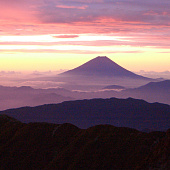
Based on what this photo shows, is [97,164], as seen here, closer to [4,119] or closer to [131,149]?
[131,149]

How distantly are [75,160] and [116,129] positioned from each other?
8.86 meters

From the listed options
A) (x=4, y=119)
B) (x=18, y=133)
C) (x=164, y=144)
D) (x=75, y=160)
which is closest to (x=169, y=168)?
(x=164, y=144)

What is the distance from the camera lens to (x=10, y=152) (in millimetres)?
54031

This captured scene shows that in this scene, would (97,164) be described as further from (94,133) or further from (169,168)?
(169,168)

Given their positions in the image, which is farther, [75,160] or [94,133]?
[94,133]

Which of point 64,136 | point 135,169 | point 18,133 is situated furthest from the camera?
point 18,133

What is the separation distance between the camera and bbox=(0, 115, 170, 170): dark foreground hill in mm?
38844

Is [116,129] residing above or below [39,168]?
above

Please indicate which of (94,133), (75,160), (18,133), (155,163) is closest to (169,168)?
(155,163)

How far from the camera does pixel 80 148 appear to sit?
1889 inches

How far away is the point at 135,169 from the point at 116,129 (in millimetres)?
13831

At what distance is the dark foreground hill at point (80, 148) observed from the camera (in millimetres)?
38844

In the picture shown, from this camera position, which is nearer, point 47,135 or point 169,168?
point 169,168

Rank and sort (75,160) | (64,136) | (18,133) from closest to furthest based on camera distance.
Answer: (75,160) → (64,136) → (18,133)
